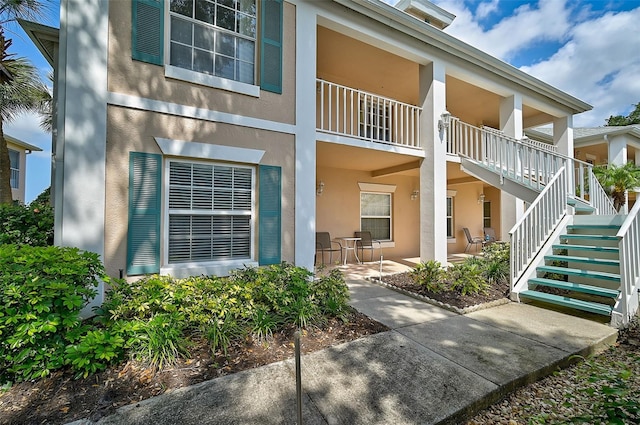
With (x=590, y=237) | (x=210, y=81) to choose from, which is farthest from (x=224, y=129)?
(x=590, y=237)

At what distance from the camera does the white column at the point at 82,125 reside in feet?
12.5

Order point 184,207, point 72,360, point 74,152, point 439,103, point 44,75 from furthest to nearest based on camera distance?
point 44,75 → point 439,103 → point 184,207 → point 74,152 → point 72,360

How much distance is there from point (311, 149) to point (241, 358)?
152 inches

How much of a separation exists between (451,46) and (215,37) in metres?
5.73

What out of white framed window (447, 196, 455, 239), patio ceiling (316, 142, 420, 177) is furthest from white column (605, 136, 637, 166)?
patio ceiling (316, 142, 420, 177)

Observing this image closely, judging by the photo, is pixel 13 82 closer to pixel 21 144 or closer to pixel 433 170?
pixel 21 144

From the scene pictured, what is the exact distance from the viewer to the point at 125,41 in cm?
417

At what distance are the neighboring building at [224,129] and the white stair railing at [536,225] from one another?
0.09m

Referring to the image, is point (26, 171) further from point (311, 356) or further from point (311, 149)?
point (311, 356)

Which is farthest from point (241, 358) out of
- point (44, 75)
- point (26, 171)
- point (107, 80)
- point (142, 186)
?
point (26, 171)

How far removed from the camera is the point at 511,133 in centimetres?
861

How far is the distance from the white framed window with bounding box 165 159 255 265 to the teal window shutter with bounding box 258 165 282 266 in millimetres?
190

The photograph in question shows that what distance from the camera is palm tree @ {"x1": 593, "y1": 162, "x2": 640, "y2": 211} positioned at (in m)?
8.87

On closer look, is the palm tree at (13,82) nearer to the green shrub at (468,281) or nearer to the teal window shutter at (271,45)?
the teal window shutter at (271,45)
